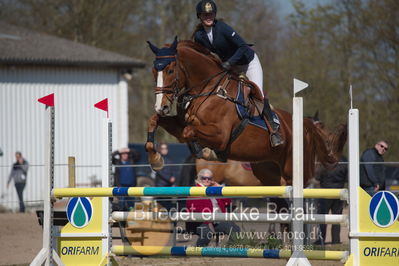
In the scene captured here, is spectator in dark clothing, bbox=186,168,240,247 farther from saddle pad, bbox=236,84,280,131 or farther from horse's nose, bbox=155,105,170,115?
horse's nose, bbox=155,105,170,115

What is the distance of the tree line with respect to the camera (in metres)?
15.1

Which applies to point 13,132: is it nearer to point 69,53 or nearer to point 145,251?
point 69,53

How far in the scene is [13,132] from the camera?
1827 cm

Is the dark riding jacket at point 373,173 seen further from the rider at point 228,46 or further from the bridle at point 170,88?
the bridle at point 170,88

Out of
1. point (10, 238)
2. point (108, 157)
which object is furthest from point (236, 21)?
point (108, 157)

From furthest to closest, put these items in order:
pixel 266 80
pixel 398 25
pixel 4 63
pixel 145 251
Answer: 1. pixel 266 80
2. pixel 4 63
3. pixel 398 25
4. pixel 145 251

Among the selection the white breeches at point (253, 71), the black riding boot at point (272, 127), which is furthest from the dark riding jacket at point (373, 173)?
the white breeches at point (253, 71)

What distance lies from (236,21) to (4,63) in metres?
7.78

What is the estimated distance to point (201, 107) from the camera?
6344mm

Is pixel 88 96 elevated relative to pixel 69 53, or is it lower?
lower

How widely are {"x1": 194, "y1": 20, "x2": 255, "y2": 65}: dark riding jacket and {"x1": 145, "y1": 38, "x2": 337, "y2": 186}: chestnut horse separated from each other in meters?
0.09

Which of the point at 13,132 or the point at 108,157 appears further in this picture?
the point at 13,132

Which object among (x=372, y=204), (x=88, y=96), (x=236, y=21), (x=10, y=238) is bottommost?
(x=10, y=238)

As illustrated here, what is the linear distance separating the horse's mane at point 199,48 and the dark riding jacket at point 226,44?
0.18ft
